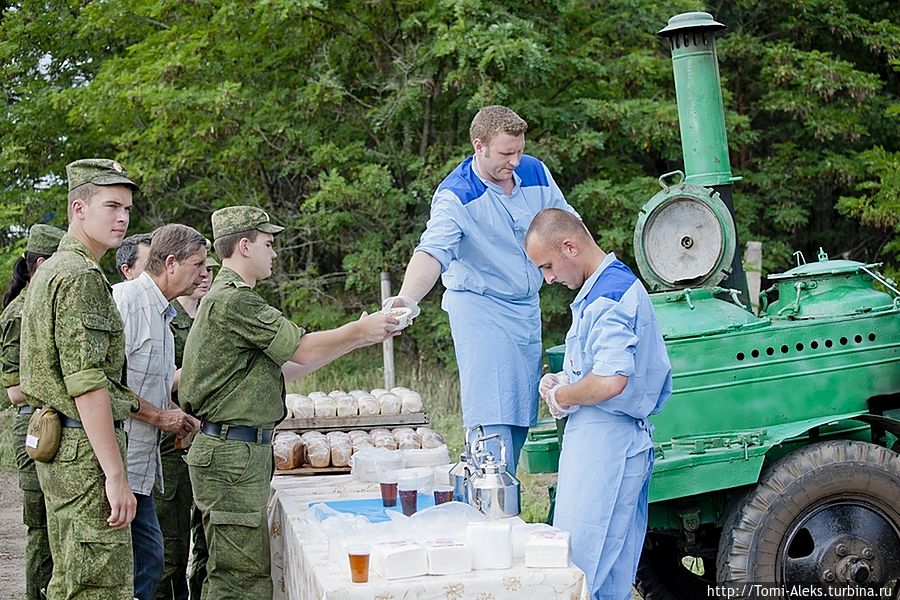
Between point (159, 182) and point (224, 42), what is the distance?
195 centimetres

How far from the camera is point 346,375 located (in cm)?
1322

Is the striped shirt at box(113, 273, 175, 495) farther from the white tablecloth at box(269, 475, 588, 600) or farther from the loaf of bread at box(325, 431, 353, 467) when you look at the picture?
the white tablecloth at box(269, 475, 588, 600)

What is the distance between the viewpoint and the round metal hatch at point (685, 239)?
5.25m

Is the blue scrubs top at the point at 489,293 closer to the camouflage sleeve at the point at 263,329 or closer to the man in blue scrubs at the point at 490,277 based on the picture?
the man in blue scrubs at the point at 490,277

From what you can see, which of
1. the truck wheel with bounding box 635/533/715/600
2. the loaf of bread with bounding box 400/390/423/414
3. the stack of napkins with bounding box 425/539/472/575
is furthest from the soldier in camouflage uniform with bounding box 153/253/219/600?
the stack of napkins with bounding box 425/539/472/575

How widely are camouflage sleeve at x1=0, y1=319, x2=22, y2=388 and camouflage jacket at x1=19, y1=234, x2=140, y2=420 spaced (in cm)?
127

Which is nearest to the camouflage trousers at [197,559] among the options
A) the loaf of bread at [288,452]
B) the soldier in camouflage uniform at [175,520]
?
the soldier in camouflage uniform at [175,520]

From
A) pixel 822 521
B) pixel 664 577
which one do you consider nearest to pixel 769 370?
pixel 822 521

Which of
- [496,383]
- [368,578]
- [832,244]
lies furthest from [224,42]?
[368,578]

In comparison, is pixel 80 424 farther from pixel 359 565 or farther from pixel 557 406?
pixel 557 406

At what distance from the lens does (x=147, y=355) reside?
4715mm

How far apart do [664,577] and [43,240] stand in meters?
3.48

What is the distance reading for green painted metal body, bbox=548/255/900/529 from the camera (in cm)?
495

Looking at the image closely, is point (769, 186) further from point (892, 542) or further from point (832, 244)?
point (892, 542)
